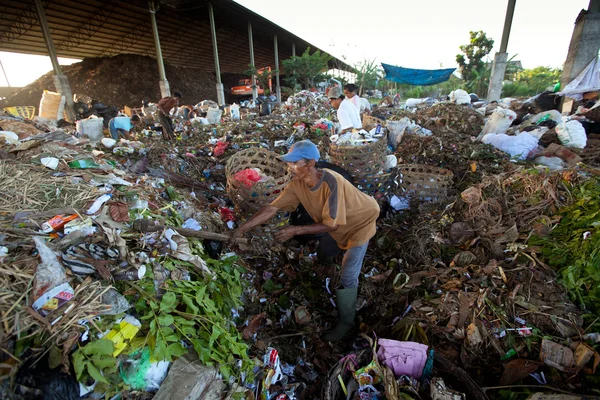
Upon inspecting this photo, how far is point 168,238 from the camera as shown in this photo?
205cm

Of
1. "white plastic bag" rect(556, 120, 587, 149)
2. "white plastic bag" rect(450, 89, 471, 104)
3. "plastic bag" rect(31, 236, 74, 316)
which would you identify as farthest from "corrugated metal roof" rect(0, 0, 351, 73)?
"plastic bag" rect(31, 236, 74, 316)

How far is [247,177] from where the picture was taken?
326 cm

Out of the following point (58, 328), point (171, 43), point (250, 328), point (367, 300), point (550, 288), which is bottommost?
point (367, 300)

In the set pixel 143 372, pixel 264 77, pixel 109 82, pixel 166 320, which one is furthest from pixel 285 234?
pixel 109 82

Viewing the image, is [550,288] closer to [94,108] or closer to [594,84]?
[594,84]

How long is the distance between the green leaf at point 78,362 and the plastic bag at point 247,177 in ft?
6.89

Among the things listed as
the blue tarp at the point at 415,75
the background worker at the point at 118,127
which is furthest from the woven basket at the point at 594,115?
the blue tarp at the point at 415,75

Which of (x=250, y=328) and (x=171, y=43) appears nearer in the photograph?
(x=250, y=328)

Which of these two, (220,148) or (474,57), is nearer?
(220,148)

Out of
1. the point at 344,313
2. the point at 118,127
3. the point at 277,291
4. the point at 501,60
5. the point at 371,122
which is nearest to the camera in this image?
the point at 344,313

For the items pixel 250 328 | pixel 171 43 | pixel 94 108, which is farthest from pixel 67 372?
pixel 171 43

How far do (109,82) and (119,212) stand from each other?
20879mm

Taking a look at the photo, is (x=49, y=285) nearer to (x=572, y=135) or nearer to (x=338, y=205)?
(x=338, y=205)

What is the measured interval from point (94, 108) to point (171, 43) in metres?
13.5
